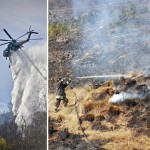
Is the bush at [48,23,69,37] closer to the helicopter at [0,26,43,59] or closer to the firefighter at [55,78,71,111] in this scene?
the helicopter at [0,26,43,59]

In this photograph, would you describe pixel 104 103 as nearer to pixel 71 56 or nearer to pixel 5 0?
pixel 71 56

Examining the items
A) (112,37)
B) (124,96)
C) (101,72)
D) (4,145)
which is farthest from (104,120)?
(4,145)

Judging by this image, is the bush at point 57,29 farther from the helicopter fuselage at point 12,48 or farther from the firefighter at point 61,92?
the firefighter at point 61,92

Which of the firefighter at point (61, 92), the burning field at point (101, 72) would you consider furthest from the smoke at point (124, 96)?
the firefighter at point (61, 92)

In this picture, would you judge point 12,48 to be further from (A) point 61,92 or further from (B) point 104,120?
(B) point 104,120

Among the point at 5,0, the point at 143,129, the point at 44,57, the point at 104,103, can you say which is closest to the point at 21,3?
the point at 5,0

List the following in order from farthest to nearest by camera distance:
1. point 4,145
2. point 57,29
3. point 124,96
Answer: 1. point 4,145
2. point 57,29
3. point 124,96

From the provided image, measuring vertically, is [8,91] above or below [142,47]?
below
